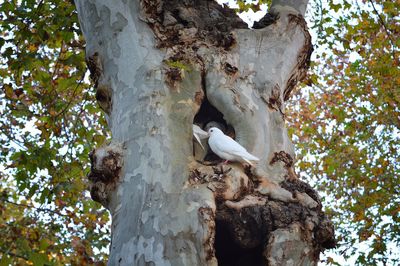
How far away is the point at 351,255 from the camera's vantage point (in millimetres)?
9797

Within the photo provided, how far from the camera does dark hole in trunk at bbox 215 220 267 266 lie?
378 centimetres

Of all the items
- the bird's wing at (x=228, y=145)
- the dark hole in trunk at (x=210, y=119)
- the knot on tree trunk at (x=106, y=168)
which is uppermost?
the dark hole in trunk at (x=210, y=119)

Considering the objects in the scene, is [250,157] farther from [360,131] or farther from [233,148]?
[360,131]

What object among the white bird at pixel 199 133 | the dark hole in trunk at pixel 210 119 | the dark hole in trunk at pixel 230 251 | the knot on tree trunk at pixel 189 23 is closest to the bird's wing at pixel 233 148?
the white bird at pixel 199 133

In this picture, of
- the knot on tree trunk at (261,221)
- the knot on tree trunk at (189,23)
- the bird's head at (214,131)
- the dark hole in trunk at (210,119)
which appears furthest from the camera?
the knot on tree trunk at (189,23)

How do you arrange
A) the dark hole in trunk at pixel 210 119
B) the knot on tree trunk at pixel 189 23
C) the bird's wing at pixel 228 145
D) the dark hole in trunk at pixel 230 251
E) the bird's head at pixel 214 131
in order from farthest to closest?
the knot on tree trunk at pixel 189 23 → the dark hole in trunk at pixel 210 119 → the bird's head at pixel 214 131 → the bird's wing at pixel 228 145 → the dark hole in trunk at pixel 230 251

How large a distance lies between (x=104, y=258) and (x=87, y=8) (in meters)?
6.53

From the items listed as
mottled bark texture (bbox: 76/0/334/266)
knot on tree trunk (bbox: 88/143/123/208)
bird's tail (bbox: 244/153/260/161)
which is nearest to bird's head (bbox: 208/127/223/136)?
mottled bark texture (bbox: 76/0/334/266)

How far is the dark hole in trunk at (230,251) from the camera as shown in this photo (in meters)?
3.78

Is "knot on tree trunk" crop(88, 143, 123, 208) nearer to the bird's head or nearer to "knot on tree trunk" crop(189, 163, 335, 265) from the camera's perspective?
"knot on tree trunk" crop(189, 163, 335, 265)

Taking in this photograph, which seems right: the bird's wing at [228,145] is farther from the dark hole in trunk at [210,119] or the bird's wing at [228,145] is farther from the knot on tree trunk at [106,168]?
the knot on tree trunk at [106,168]

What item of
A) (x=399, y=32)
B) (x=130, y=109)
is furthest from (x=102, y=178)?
(x=399, y=32)

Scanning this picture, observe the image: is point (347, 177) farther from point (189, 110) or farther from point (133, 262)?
point (133, 262)

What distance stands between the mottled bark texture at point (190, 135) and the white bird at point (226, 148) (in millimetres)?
69
